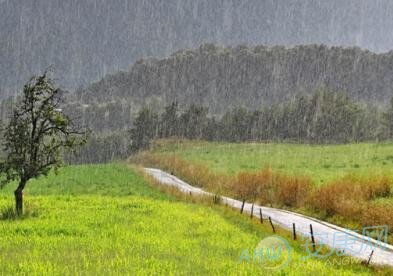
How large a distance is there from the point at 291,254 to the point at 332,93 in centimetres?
10720

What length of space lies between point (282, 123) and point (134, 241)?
4198 inches

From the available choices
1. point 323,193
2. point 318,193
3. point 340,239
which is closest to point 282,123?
point 318,193

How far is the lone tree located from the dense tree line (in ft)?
269

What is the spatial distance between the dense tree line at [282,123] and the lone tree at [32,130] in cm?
8205

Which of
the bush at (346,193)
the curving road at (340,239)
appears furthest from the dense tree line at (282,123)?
the curving road at (340,239)

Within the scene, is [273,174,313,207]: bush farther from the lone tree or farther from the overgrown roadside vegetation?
the lone tree

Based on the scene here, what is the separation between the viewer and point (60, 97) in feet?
76.9

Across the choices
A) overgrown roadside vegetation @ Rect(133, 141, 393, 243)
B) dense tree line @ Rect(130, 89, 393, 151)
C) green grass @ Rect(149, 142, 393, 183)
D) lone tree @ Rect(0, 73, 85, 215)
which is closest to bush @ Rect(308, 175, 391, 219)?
overgrown roadside vegetation @ Rect(133, 141, 393, 243)

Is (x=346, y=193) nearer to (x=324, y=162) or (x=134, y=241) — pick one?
(x=134, y=241)

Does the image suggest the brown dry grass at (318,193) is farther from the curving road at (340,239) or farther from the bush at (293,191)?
the curving road at (340,239)

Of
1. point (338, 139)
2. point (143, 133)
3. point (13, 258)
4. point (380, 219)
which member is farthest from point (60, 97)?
point (143, 133)

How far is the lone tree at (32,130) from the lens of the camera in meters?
23.0

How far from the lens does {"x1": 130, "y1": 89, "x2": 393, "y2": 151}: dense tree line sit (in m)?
108

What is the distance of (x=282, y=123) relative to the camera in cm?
12012
